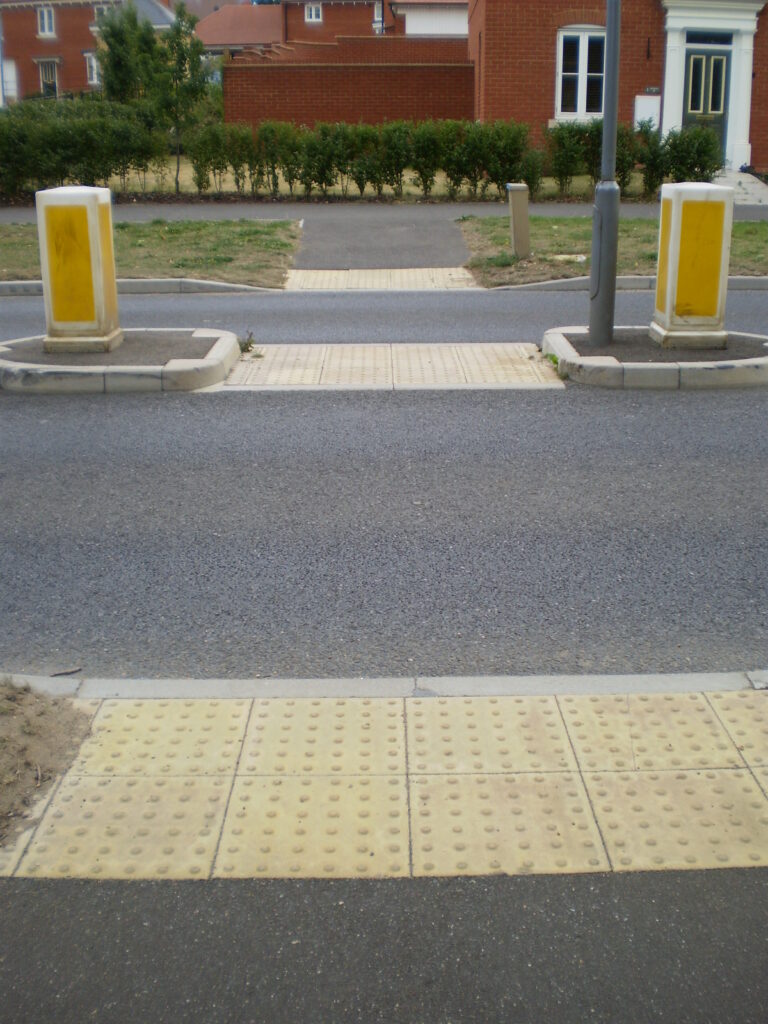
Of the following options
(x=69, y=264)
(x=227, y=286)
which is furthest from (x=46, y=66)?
(x=69, y=264)

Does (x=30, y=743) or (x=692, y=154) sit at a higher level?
(x=692, y=154)

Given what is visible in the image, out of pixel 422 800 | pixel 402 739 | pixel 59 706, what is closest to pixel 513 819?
pixel 422 800

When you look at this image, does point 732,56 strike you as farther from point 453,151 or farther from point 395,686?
point 395,686

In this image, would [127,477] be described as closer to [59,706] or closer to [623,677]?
[59,706]

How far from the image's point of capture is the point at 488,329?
11859 millimetres

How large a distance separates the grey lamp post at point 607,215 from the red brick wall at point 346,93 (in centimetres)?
2203

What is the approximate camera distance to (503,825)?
3625 millimetres

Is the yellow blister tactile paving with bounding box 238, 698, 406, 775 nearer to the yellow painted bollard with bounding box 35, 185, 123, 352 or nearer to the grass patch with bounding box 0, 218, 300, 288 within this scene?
the yellow painted bollard with bounding box 35, 185, 123, 352

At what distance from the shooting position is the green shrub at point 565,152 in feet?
75.7

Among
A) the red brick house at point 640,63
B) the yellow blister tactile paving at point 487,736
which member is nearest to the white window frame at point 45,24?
the red brick house at point 640,63

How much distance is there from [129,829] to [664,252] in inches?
298

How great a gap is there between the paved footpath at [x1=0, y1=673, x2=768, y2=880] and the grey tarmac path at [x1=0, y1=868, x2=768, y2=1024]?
10 centimetres

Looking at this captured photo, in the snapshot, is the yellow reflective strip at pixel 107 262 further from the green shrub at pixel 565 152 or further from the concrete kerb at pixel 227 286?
the green shrub at pixel 565 152

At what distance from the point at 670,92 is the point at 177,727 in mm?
26108
